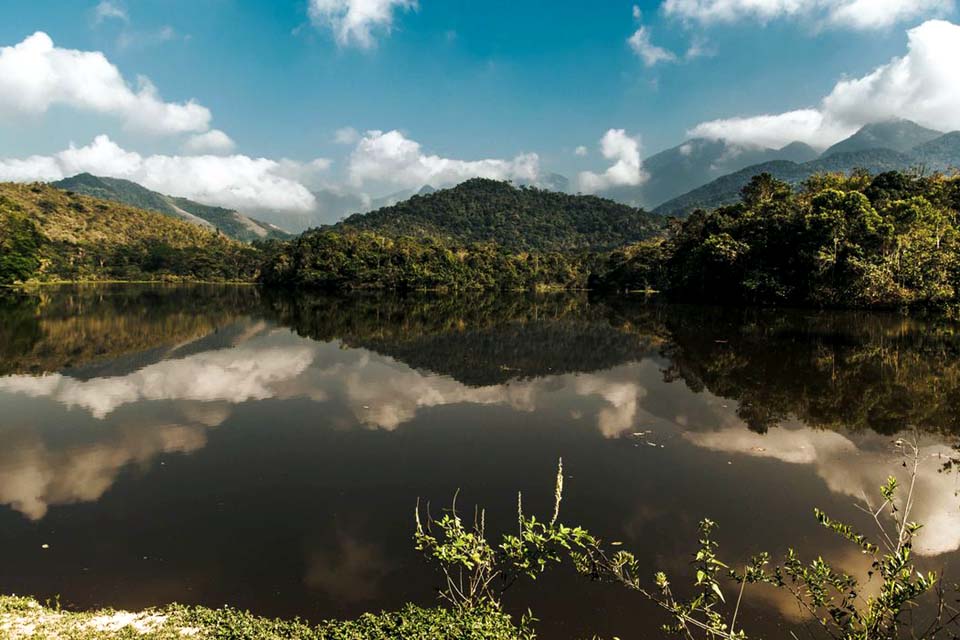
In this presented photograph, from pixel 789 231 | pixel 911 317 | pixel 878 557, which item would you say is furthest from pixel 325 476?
pixel 789 231

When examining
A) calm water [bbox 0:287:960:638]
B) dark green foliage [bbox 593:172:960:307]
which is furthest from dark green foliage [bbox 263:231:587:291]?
calm water [bbox 0:287:960:638]

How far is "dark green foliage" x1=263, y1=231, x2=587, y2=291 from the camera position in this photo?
4136 inches

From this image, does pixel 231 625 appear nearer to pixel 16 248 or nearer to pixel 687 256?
pixel 687 256

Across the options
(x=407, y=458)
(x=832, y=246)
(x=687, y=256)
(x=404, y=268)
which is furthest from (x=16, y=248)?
(x=832, y=246)

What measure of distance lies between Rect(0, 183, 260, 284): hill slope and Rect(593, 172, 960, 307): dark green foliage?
4499 inches

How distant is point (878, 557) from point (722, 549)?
9.12 ft

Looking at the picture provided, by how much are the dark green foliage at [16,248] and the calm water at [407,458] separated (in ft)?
183

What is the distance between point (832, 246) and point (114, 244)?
17172 centimetres

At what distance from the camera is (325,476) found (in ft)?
39.9

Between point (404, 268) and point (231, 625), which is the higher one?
point (404, 268)

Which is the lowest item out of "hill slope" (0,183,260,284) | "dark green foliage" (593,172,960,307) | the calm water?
the calm water

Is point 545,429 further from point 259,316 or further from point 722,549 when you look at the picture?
point 259,316

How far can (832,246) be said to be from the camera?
51094mm

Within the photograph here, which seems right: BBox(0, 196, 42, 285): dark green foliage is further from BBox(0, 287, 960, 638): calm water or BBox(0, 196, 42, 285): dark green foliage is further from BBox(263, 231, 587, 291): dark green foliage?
BBox(0, 287, 960, 638): calm water
